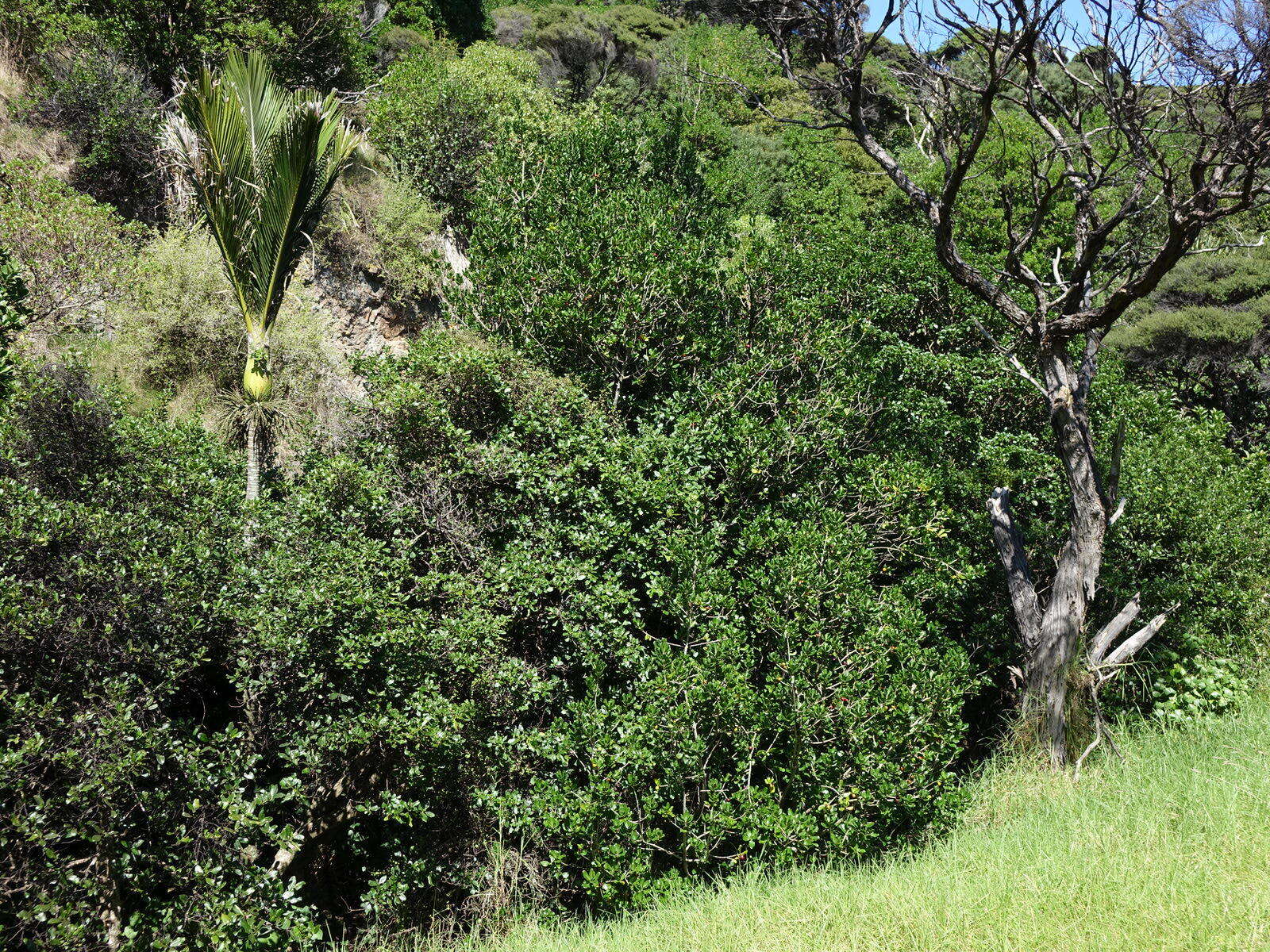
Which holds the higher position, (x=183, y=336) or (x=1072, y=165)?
(x=1072, y=165)

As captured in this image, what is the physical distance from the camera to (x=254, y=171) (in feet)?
24.2

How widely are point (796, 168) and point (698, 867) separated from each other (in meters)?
27.8

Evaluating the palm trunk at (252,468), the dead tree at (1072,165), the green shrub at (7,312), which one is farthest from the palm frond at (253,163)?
the dead tree at (1072,165)

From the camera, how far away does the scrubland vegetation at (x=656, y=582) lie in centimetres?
490

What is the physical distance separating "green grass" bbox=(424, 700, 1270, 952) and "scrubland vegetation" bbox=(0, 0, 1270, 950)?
0.12 feet

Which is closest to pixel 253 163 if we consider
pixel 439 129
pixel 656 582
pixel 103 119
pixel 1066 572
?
pixel 656 582

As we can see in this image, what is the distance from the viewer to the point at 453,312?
9625mm

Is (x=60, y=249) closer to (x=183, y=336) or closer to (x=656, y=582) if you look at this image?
(x=183, y=336)

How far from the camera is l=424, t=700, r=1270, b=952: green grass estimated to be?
3.92 meters

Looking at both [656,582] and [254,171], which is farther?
[254,171]

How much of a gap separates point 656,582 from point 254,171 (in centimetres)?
509

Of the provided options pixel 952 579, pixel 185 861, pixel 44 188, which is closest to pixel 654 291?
pixel 952 579

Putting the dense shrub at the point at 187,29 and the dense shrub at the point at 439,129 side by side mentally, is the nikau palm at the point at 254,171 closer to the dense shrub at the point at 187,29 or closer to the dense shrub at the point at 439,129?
the dense shrub at the point at 187,29

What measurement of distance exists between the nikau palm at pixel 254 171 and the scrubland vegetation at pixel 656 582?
0.12 ft
